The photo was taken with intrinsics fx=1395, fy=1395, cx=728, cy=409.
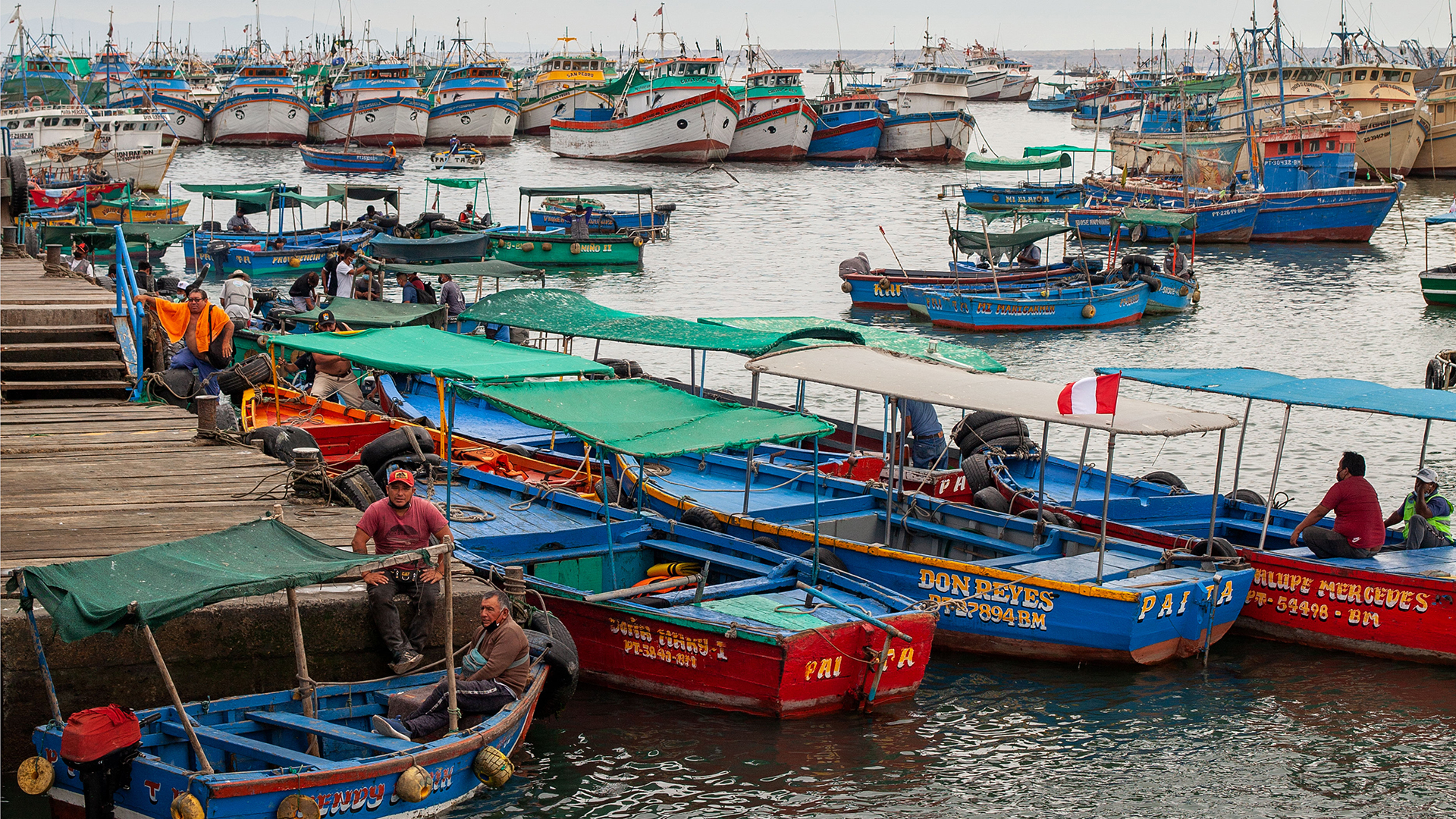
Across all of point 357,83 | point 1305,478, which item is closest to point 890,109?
point 357,83

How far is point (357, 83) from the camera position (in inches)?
3401

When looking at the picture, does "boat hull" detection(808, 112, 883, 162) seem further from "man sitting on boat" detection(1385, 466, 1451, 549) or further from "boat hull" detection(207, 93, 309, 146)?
"man sitting on boat" detection(1385, 466, 1451, 549)

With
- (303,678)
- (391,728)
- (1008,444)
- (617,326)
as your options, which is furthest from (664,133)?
(391,728)

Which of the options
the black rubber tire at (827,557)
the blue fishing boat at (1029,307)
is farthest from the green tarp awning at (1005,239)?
the black rubber tire at (827,557)

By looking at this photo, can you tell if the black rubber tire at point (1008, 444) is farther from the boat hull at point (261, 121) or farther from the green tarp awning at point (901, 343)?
the boat hull at point (261, 121)

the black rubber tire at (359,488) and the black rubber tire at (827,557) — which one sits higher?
the black rubber tire at (359,488)

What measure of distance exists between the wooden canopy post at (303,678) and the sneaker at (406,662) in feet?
2.10

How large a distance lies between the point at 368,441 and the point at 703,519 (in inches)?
173

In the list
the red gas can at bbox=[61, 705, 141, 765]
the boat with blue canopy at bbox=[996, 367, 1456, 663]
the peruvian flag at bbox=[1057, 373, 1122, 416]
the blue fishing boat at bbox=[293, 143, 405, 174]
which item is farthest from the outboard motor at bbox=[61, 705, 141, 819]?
the blue fishing boat at bbox=[293, 143, 405, 174]

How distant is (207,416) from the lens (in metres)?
13.7

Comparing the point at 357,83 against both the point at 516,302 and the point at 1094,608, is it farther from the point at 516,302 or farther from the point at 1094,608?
the point at 1094,608

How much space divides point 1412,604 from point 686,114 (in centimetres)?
6630

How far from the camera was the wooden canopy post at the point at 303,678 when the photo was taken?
9.06 meters

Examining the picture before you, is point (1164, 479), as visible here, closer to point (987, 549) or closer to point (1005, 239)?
point (987, 549)
